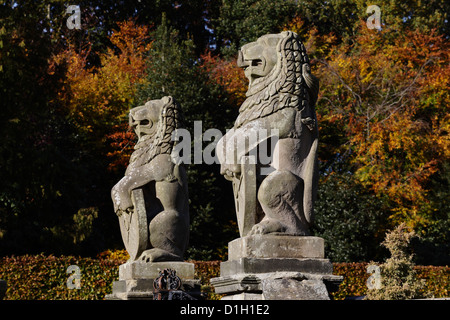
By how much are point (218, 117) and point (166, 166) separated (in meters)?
13.5

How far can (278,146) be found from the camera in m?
7.28

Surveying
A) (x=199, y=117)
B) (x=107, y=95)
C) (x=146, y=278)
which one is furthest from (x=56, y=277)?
(x=107, y=95)

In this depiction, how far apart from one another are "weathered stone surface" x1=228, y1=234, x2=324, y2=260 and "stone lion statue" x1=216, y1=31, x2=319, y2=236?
3.7 inches

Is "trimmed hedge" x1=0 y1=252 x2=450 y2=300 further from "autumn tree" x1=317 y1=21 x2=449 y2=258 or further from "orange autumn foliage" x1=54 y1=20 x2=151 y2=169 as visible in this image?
"autumn tree" x1=317 y1=21 x2=449 y2=258

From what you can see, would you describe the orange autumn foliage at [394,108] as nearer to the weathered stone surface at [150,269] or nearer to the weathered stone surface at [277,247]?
the weathered stone surface at [150,269]

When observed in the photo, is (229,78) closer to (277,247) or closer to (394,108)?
(394,108)

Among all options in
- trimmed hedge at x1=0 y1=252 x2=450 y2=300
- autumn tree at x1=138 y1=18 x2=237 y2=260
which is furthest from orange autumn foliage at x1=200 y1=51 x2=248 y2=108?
trimmed hedge at x1=0 y1=252 x2=450 y2=300

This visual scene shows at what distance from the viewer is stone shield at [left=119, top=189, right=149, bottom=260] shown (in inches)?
381

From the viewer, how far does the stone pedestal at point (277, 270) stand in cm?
665

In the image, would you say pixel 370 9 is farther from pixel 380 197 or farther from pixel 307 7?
pixel 380 197

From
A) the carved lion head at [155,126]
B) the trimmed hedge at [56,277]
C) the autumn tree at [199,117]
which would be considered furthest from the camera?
the autumn tree at [199,117]

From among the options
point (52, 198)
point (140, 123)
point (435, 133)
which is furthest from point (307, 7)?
point (140, 123)

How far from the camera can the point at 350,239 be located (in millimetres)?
20297

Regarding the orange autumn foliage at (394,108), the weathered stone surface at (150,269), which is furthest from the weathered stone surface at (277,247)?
the orange autumn foliage at (394,108)
